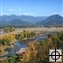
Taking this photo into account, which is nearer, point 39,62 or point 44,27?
point 39,62

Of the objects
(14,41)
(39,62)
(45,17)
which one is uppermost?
(45,17)

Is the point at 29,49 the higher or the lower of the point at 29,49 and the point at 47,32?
the lower

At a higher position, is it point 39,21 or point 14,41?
point 39,21

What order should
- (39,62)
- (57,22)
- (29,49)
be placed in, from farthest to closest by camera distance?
(57,22), (29,49), (39,62)

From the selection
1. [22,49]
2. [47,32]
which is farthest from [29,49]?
[47,32]

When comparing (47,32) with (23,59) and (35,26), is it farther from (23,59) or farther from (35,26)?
(23,59)

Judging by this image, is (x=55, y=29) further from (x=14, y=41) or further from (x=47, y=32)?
(x=14, y=41)

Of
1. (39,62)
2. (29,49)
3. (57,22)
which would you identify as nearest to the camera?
(39,62)

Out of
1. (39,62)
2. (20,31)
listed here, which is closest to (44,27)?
(20,31)

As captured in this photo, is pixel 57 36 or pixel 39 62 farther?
pixel 57 36
